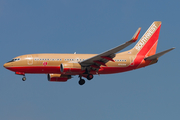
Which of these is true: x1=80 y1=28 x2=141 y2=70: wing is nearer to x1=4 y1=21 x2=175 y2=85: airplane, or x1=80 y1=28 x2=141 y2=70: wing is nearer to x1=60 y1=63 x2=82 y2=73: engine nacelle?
x1=4 y1=21 x2=175 y2=85: airplane

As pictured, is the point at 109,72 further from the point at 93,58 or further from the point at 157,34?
the point at 157,34

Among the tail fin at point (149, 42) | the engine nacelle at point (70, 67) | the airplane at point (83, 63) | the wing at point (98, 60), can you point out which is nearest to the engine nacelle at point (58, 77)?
the airplane at point (83, 63)

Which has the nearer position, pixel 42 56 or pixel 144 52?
pixel 42 56

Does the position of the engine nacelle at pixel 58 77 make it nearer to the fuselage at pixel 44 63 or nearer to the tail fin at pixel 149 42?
the fuselage at pixel 44 63

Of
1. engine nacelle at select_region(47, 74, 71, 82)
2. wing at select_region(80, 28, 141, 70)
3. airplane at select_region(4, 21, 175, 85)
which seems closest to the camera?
wing at select_region(80, 28, 141, 70)

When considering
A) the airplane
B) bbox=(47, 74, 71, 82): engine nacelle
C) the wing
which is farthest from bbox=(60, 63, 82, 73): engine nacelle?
bbox=(47, 74, 71, 82): engine nacelle

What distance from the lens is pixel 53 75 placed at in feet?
193

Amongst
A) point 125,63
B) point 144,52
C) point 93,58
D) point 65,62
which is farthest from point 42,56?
point 144,52

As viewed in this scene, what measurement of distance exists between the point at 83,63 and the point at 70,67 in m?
2.17

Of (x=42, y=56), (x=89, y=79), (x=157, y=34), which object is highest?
(x=157, y=34)

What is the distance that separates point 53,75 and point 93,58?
9209 millimetres

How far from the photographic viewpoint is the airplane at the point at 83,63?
176ft

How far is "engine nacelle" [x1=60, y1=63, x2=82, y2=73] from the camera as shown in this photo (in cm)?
5338

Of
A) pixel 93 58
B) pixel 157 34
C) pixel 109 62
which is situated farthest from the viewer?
pixel 157 34
